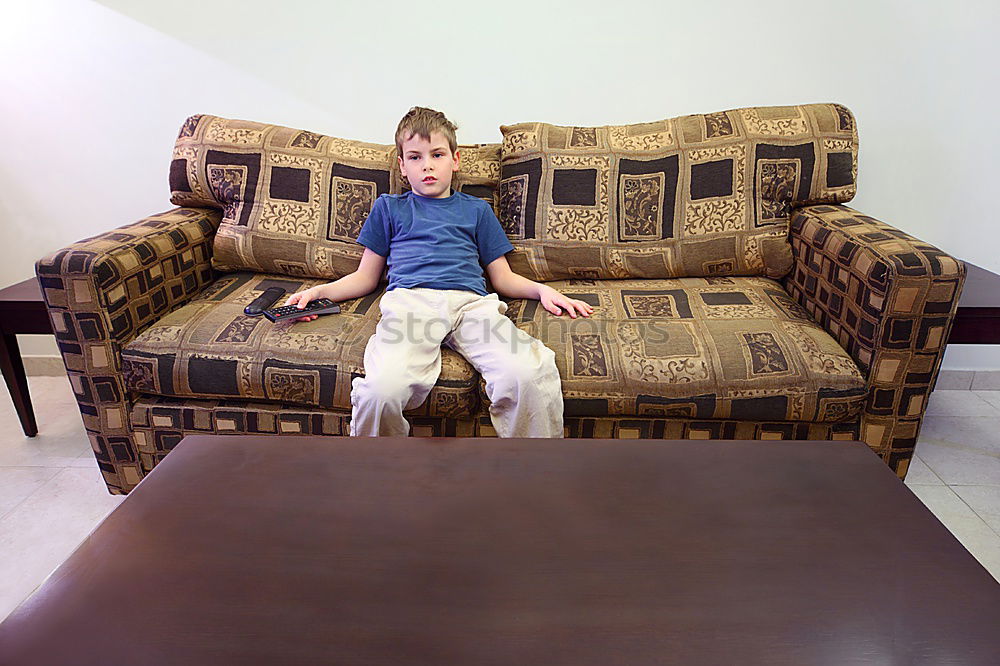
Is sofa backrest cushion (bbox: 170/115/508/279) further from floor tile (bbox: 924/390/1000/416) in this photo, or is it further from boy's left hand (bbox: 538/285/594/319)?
floor tile (bbox: 924/390/1000/416)

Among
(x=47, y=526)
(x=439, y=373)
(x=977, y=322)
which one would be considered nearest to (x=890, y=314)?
(x=977, y=322)

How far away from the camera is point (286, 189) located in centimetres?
185

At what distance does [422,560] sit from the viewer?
770 mm

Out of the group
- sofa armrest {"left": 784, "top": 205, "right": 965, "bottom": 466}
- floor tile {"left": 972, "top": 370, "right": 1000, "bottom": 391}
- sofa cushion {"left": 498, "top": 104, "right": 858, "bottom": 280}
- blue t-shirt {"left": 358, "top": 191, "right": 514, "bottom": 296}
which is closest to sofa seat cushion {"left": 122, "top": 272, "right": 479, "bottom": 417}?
blue t-shirt {"left": 358, "top": 191, "right": 514, "bottom": 296}

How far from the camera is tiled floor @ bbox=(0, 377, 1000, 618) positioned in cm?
140

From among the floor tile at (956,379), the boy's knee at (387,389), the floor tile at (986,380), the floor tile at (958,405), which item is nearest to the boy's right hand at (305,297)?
the boy's knee at (387,389)

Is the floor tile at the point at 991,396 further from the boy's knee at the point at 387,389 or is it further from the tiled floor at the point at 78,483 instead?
the boy's knee at the point at 387,389

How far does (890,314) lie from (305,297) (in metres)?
1.36

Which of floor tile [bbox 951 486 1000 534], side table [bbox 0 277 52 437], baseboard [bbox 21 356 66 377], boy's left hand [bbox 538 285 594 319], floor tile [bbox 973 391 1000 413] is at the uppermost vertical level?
boy's left hand [bbox 538 285 594 319]

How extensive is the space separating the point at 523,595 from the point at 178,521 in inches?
18.6

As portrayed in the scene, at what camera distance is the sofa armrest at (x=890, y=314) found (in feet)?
4.43

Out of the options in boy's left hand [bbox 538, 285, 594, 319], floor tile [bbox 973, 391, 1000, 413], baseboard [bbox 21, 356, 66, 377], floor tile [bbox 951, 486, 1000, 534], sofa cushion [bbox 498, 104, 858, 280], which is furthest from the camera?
baseboard [bbox 21, 356, 66, 377]

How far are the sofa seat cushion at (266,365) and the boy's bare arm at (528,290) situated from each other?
312 millimetres

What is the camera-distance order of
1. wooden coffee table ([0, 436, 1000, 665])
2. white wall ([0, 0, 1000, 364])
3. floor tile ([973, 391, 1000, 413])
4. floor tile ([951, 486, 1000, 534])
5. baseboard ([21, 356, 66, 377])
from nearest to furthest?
wooden coffee table ([0, 436, 1000, 665]) → floor tile ([951, 486, 1000, 534]) → white wall ([0, 0, 1000, 364]) → floor tile ([973, 391, 1000, 413]) → baseboard ([21, 356, 66, 377])
